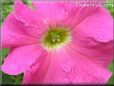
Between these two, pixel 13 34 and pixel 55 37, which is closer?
pixel 13 34

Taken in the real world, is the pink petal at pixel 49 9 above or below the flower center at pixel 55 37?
above

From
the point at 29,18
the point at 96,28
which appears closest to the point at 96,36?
the point at 96,28

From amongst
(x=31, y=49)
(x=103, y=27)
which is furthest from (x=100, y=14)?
(x=31, y=49)

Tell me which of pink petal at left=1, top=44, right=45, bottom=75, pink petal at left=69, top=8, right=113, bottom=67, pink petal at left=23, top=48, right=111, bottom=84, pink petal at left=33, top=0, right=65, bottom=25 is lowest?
pink petal at left=23, top=48, right=111, bottom=84

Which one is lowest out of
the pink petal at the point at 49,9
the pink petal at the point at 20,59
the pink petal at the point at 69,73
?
the pink petal at the point at 69,73

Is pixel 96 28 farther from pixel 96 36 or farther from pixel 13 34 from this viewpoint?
pixel 13 34
